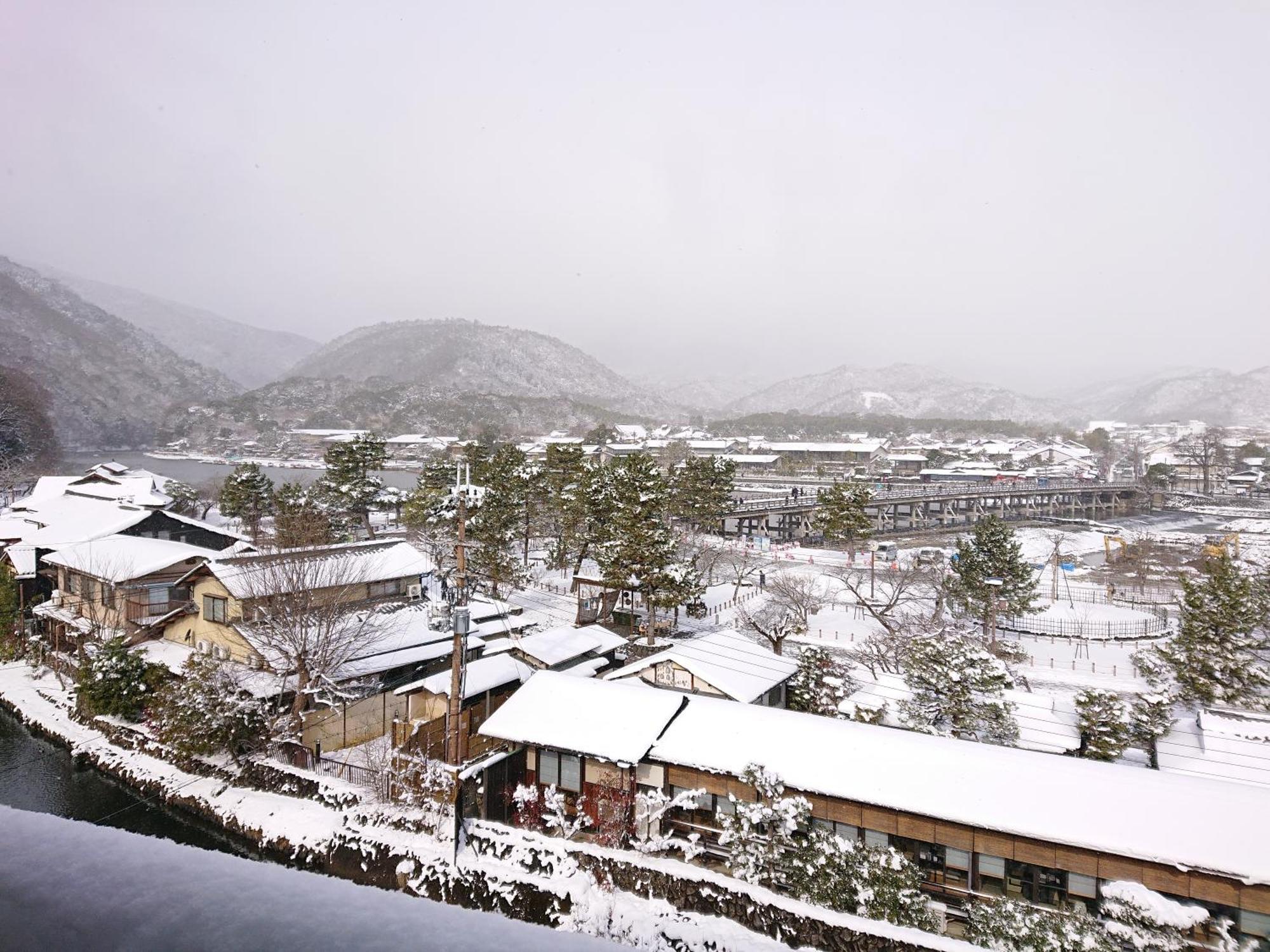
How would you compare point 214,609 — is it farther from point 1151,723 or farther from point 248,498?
point 1151,723

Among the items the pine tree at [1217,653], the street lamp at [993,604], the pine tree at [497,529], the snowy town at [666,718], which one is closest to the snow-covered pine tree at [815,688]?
the snowy town at [666,718]

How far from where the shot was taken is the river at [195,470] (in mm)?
63906

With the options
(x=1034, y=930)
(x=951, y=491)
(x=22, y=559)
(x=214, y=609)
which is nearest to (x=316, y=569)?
(x=214, y=609)

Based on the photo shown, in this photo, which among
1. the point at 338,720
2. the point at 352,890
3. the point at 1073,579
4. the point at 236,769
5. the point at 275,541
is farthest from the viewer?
the point at 1073,579

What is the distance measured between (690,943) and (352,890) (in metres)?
9.73

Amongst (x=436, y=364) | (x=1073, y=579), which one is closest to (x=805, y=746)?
(x=1073, y=579)

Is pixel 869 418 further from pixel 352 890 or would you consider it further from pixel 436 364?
pixel 352 890

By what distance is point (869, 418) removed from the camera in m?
128

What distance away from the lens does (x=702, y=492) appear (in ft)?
113

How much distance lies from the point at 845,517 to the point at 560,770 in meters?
23.4

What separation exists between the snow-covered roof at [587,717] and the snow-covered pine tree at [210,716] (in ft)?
16.6

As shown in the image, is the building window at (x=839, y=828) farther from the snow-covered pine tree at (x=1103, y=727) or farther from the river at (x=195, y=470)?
the river at (x=195, y=470)

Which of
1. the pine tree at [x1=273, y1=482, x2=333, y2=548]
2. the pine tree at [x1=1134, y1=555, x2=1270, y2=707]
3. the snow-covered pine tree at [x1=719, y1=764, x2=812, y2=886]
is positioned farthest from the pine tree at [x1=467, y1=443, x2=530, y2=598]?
the pine tree at [x1=1134, y1=555, x2=1270, y2=707]

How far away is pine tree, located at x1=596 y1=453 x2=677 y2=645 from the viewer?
2050cm
